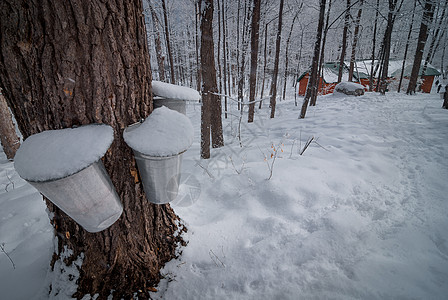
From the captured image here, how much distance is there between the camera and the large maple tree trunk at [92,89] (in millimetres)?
755

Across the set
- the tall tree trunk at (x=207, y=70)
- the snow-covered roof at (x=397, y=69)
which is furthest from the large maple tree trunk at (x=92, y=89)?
the snow-covered roof at (x=397, y=69)

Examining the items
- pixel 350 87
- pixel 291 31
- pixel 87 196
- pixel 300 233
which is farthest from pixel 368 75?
pixel 87 196

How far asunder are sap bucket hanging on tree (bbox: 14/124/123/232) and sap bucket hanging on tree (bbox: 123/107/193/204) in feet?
0.48

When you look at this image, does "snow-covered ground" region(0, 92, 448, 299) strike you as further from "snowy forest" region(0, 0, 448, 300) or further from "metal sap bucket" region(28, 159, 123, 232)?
"metal sap bucket" region(28, 159, 123, 232)

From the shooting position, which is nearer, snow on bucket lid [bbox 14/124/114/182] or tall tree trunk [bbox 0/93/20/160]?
snow on bucket lid [bbox 14/124/114/182]

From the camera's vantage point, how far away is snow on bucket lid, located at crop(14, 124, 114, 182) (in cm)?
64

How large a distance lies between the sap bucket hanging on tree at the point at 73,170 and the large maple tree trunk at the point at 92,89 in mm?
141

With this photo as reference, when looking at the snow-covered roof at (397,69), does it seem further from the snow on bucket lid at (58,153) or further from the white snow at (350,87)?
the snow on bucket lid at (58,153)

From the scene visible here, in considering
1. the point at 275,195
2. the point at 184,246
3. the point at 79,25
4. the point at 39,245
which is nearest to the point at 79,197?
the point at 79,25

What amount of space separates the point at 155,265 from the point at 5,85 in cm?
136

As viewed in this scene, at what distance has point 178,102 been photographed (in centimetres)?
120

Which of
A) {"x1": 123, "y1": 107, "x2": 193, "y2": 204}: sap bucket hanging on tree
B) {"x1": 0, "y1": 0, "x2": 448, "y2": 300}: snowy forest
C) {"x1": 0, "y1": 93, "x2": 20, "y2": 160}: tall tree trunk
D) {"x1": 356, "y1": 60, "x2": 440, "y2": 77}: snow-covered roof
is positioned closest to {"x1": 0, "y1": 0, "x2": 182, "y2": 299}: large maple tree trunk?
{"x1": 0, "y1": 0, "x2": 448, "y2": 300}: snowy forest

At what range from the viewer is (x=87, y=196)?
82cm

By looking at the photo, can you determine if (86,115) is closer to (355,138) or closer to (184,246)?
(184,246)
